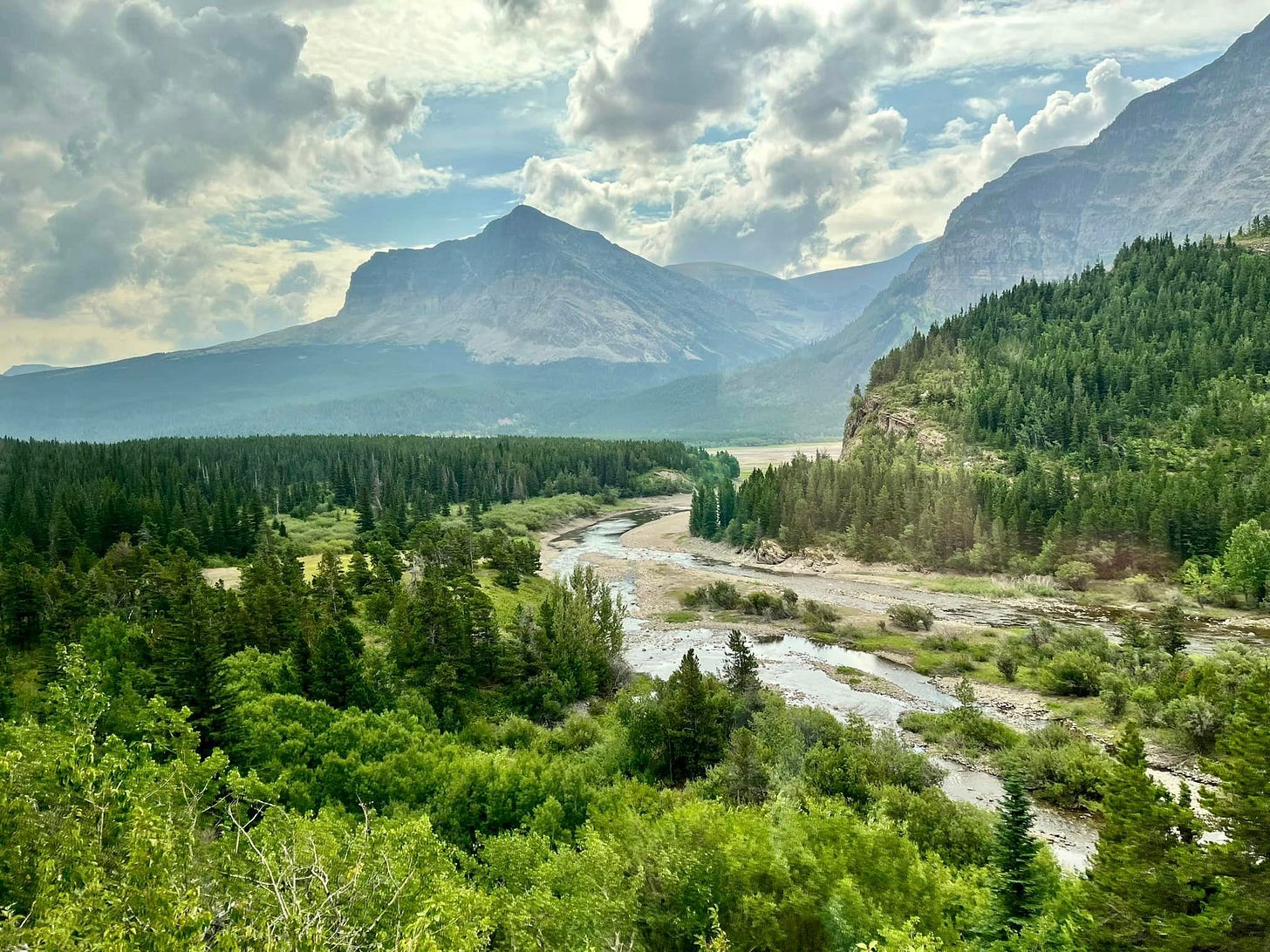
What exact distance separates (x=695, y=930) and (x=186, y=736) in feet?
81.3

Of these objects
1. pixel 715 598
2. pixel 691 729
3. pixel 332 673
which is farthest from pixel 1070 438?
pixel 332 673

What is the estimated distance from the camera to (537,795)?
116ft

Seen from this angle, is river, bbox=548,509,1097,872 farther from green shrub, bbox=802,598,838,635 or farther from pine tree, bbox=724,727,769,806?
pine tree, bbox=724,727,769,806

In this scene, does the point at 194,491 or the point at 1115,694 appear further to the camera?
the point at 194,491

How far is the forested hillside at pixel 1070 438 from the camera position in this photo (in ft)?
327

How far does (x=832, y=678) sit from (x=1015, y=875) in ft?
158

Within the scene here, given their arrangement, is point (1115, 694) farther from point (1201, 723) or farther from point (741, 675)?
point (741, 675)

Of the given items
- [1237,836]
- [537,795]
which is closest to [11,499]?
[537,795]

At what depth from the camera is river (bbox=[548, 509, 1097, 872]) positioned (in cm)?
3888

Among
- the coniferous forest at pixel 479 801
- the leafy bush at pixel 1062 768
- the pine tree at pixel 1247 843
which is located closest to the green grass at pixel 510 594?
the coniferous forest at pixel 479 801

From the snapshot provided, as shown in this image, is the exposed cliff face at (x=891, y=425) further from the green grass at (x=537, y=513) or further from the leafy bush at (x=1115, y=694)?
the leafy bush at (x=1115, y=694)

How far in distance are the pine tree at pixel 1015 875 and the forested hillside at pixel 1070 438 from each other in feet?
304

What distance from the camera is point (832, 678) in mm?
68250

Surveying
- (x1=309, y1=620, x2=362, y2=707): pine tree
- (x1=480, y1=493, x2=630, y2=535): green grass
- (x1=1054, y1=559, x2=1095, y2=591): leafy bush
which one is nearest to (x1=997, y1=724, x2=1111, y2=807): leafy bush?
(x1=309, y1=620, x2=362, y2=707): pine tree
